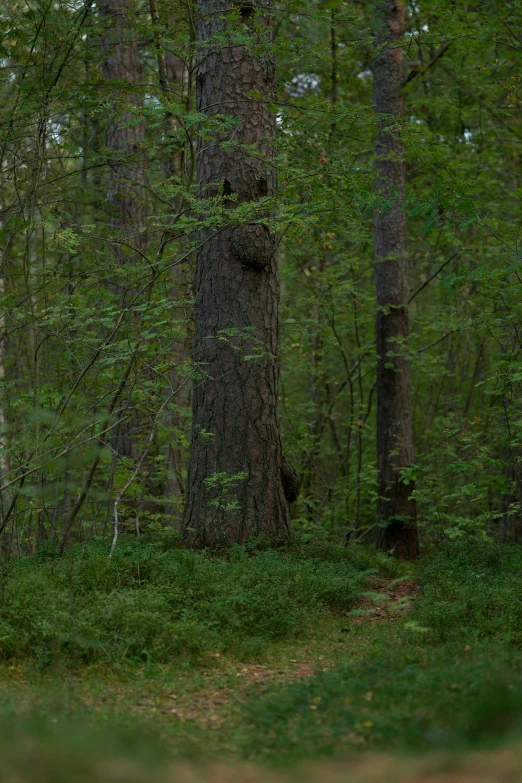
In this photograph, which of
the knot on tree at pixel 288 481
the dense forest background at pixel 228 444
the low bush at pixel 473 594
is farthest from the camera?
the knot on tree at pixel 288 481

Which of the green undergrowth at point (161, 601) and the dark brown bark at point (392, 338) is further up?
the dark brown bark at point (392, 338)

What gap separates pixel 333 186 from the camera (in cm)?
807

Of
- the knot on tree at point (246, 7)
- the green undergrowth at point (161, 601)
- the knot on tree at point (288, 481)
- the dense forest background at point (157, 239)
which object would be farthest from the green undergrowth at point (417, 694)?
the knot on tree at point (246, 7)

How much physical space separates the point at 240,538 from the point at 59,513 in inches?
104

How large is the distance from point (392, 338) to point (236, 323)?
3661mm

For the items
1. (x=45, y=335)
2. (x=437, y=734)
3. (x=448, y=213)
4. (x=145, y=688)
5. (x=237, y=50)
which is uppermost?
(x=237, y=50)

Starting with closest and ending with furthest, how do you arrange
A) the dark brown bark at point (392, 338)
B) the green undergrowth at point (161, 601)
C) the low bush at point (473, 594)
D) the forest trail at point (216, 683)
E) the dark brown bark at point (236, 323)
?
the forest trail at point (216, 683) → the green undergrowth at point (161, 601) → the low bush at point (473, 594) → the dark brown bark at point (236, 323) → the dark brown bark at point (392, 338)

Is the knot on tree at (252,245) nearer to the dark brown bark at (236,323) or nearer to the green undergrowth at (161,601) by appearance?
the dark brown bark at (236,323)

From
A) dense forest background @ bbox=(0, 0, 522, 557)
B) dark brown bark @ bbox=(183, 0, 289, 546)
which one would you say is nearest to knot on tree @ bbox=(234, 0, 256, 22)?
dark brown bark @ bbox=(183, 0, 289, 546)

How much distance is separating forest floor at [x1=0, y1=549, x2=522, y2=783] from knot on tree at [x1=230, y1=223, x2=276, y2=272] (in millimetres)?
3558

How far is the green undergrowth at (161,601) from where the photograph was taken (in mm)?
5387

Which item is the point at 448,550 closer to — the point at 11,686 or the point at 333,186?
the point at 333,186

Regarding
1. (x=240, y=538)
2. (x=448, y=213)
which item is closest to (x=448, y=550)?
(x=240, y=538)

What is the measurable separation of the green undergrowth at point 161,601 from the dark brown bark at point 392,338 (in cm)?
322
